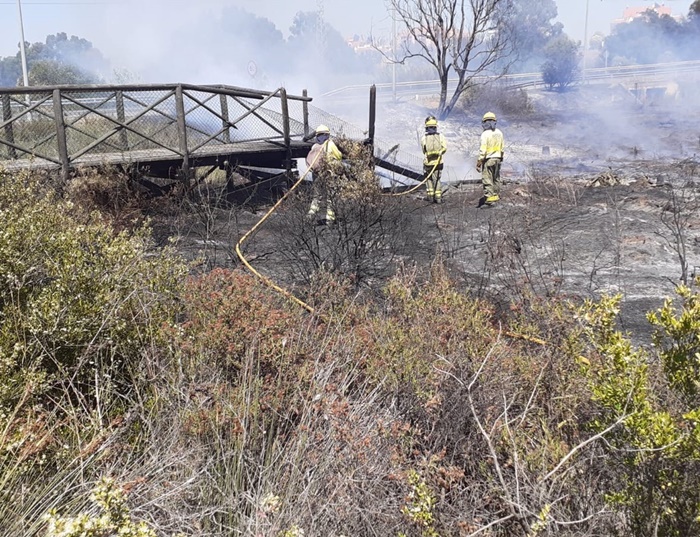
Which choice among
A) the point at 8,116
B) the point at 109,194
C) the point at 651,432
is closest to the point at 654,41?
the point at 8,116

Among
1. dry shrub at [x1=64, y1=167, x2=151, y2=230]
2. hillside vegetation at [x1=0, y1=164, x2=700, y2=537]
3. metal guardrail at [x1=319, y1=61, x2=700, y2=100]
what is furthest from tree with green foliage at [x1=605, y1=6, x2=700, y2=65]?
hillside vegetation at [x1=0, y1=164, x2=700, y2=537]

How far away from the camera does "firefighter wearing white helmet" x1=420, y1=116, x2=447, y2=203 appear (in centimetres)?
1138

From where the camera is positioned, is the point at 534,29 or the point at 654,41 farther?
the point at 534,29

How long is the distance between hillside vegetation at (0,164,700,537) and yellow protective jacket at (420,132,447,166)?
284 inches

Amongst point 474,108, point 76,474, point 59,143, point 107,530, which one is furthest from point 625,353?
point 474,108

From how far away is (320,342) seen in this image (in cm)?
417

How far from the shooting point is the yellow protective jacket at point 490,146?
1118 centimetres

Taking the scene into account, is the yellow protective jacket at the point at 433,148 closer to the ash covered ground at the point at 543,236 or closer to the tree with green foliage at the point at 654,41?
the ash covered ground at the point at 543,236

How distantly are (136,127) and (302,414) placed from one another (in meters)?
9.68

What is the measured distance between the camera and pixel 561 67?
40.6 m

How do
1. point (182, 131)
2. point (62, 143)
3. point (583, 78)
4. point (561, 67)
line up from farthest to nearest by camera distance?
1. point (583, 78)
2. point (561, 67)
3. point (182, 131)
4. point (62, 143)

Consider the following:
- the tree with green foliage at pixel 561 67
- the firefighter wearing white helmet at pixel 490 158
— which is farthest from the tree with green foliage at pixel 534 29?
the firefighter wearing white helmet at pixel 490 158

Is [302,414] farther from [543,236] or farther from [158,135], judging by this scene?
[158,135]

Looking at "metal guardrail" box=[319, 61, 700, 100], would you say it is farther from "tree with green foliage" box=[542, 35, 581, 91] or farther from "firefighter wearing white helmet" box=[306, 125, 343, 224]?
"firefighter wearing white helmet" box=[306, 125, 343, 224]
